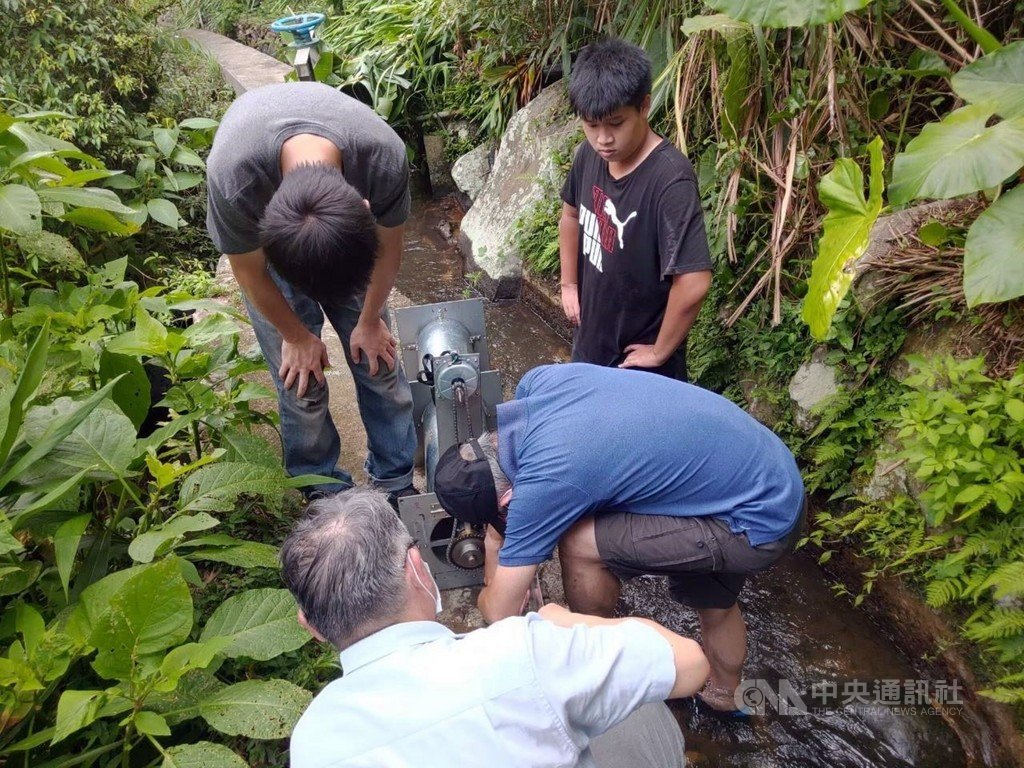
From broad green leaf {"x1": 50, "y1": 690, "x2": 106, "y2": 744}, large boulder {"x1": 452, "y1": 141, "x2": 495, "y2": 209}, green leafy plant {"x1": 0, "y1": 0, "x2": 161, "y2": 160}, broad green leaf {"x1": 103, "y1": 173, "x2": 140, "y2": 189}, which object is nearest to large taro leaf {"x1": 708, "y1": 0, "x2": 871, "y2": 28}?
broad green leaf {"x1": 50, "y1": 690, "x2": 106, "y2": 744}

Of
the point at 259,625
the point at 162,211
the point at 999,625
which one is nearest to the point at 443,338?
the point at 259,625

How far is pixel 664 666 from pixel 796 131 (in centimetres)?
251

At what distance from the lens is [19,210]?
2.05 meters

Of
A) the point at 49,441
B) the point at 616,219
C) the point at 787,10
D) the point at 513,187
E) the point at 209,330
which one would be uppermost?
the point at 787,10

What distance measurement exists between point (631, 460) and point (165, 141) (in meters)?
3.99

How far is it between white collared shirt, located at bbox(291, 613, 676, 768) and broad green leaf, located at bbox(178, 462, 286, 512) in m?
0.91

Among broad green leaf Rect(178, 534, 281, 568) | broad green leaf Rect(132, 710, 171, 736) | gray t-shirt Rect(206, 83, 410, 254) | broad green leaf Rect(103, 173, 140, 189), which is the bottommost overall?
broad green leaf Rect(178, 534, 281, 568)

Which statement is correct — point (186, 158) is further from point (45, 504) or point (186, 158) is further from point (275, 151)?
point (45, 504)

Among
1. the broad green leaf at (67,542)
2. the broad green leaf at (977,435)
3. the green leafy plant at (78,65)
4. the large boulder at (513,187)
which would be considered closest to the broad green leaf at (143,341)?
the broad green leaf at (67,542)

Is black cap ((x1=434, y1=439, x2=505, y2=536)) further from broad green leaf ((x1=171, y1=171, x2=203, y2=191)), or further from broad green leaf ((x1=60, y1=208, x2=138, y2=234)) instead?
broad green leaf ((x1=171, y1=171, x2=203, y2=191))

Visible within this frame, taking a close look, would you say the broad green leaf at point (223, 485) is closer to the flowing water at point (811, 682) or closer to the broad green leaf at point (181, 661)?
the broad green leaf at point (181, 661)

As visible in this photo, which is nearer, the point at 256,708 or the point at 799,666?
the point at 256,708

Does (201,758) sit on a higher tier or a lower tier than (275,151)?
lower

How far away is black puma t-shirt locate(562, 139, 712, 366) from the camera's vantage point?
2.33 meters
